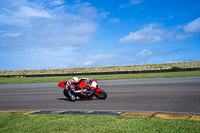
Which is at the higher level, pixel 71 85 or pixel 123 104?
pixel 71 85

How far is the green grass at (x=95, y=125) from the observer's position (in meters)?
3.79

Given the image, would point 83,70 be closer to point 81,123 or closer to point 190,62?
point 190,62

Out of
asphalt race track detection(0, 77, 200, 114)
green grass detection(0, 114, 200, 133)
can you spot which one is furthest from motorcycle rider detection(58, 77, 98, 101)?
green grass detection(0, 114, 200, 133)

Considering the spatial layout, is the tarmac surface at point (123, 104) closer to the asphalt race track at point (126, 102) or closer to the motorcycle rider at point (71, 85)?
the asphalt race track at point (126, 102)

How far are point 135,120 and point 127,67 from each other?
64.6 meters

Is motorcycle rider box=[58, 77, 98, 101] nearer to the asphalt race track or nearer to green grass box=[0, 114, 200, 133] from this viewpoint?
the asphalt race track

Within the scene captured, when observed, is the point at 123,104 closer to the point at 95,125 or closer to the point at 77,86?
the point at 77,86

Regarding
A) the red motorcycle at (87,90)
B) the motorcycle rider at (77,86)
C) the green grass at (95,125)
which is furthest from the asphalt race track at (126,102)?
the green grass at (95,125)

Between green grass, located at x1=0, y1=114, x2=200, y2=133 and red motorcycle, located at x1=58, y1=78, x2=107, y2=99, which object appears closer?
green grass, located at x1=0, y1=114, x2=200, y2=133

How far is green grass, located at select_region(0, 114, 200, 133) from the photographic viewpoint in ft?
12.4

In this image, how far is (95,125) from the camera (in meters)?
4.18

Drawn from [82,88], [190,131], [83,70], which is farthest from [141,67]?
[190,131]

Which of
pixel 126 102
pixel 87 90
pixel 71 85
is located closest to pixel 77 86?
pixel 71 85

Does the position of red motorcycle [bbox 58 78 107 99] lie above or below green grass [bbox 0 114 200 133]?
above
